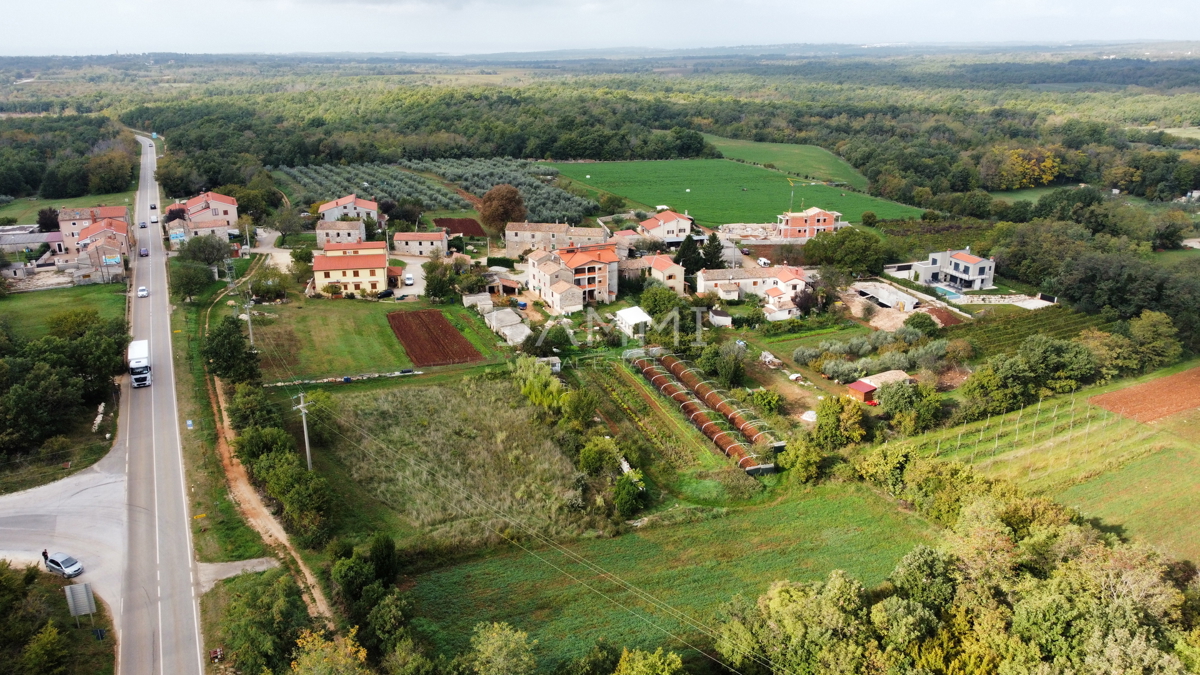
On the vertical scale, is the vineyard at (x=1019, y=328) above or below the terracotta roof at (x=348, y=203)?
below

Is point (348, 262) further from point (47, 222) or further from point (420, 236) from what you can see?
point (47, 222)

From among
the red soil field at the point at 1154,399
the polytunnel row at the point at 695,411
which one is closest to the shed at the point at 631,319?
the polytunnel row at the point at 695,411

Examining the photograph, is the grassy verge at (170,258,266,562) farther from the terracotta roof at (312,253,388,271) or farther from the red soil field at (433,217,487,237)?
the red soil field at (433,217,487,237)

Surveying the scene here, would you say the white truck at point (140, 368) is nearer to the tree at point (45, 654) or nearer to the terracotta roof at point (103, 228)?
the tree at point (45, 654)

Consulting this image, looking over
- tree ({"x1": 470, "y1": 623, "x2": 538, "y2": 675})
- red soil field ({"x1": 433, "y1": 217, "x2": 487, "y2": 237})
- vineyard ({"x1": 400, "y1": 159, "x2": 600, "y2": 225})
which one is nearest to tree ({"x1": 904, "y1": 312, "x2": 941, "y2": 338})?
tree ({"x1": 470, "y1": 623, "x2": 538, "y2": 675})

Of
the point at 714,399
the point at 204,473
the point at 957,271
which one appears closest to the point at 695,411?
the point at 714,399

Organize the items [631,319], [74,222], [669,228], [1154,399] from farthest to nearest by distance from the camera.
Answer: [669,228], [74,222], [631,319], [1154,399]

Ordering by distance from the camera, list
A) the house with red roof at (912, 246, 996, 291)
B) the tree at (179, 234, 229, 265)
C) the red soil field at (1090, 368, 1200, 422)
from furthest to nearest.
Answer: the house with red roof at (912, 246, 996, 291)
the tree at (179, 234, 229, 265)
the red soil field at (1090, 368, 1200, 422)
